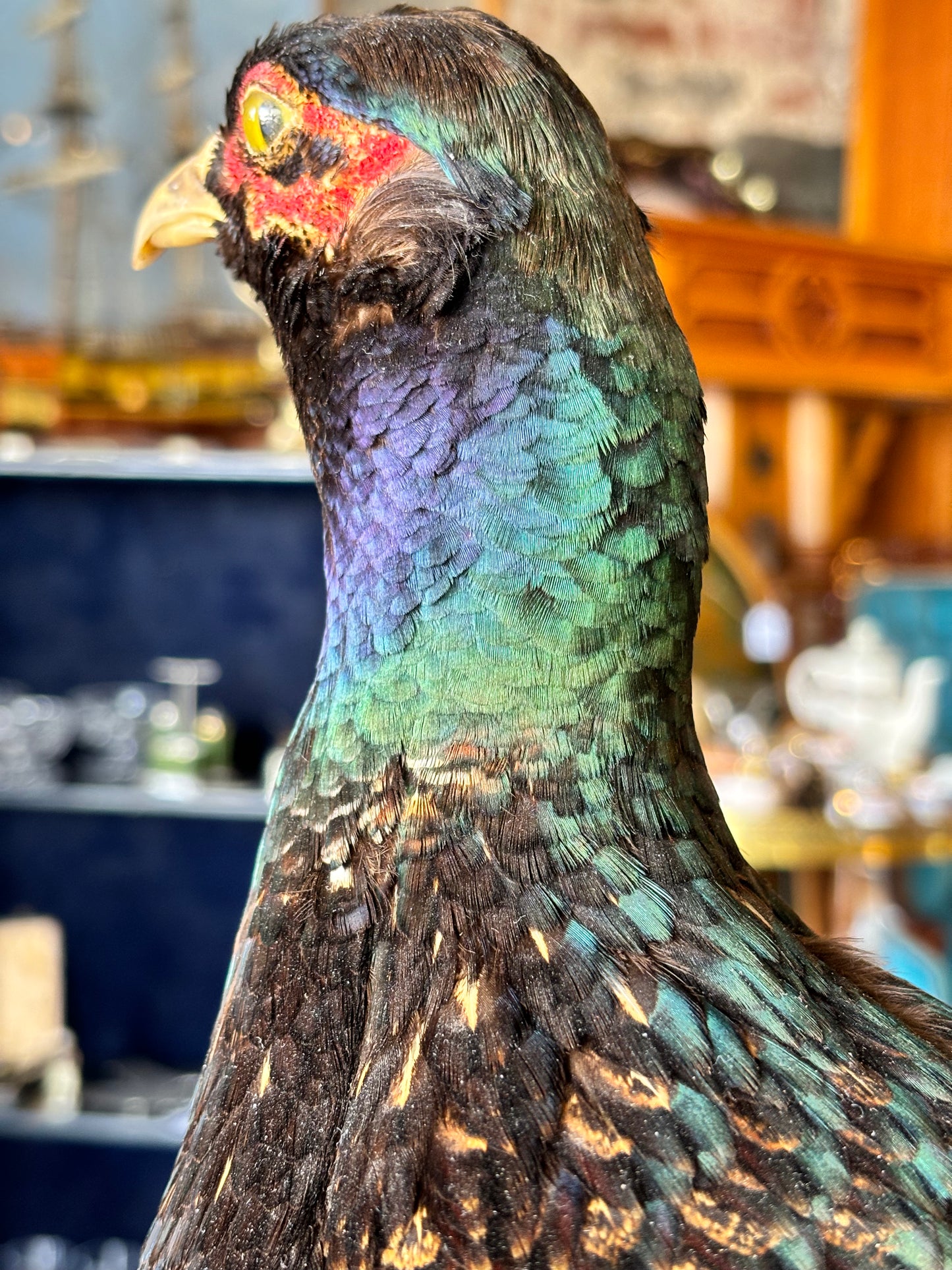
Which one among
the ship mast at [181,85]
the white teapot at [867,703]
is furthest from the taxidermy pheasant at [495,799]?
the ship mast at [181,85]

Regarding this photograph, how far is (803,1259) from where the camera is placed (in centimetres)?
47

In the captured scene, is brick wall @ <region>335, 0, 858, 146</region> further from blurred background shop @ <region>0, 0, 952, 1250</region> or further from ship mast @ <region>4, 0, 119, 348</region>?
ship mast @ <region>4, 0, 119, 348</region>

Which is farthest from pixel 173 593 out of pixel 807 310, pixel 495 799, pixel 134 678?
pixel 495 799

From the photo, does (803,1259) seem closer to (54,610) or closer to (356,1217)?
(356,1217)

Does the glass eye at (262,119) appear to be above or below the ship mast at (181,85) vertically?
below

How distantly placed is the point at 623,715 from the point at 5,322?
2.55m

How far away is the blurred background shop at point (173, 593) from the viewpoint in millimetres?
2561

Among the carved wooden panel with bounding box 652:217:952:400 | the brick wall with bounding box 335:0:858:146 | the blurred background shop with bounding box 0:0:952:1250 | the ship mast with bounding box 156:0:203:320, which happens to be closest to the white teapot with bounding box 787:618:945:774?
the blurred background shop with bounding box 0:0:952:1250

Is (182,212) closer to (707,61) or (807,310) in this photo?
(807,310)

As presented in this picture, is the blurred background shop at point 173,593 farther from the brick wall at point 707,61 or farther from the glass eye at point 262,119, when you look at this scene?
the glass eye at point 262,119

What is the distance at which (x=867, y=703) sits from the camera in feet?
8.20

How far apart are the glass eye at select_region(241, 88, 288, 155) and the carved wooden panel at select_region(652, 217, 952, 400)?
2050 millimetres

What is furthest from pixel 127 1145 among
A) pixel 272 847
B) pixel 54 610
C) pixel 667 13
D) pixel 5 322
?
pixel 667 13

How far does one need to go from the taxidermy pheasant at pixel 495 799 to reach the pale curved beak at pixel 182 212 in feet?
0.18
